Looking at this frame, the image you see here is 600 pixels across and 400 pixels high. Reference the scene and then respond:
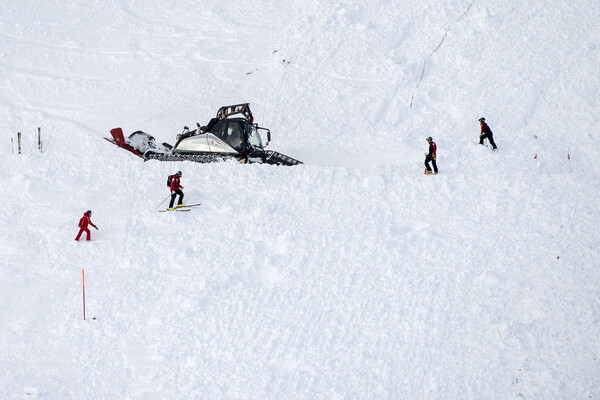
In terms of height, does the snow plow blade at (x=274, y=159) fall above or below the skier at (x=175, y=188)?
above

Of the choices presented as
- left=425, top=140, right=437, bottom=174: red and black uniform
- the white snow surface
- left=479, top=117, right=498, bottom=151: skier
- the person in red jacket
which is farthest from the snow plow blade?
Answer: left=479, top=117, right=498, bottom=151: skier

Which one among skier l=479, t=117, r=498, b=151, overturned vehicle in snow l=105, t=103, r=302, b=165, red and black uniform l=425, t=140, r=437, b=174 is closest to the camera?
red and black uniform l=425, t=140, r=437, b=174

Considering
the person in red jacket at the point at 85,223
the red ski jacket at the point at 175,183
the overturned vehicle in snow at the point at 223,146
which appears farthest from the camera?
the overturned vehicle in snow at the point at 223,146

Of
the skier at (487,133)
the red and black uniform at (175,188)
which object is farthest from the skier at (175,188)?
the skier at (487,133)

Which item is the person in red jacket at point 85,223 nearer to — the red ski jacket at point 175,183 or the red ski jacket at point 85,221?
the red ski jacket at point 85,221

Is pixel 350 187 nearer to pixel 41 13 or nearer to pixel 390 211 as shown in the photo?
pixel 390 211

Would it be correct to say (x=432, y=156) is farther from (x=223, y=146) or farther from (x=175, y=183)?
(x=175, y=183)

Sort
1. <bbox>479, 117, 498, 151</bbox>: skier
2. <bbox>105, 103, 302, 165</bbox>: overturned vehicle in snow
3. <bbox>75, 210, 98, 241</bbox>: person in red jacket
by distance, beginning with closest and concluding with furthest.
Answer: <bbox>75, 210, 98, 241</bbox>: person in red jacket, <bbox>105, 103, 302, 165</bbox>: overturned vehicle in snow, <bbox>479, 117, 498, 151</bbox>: skier

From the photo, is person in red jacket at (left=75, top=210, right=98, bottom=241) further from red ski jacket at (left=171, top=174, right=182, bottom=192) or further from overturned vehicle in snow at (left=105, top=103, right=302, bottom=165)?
overturned vehicle in snow at (left=105, top=103, right=302, bottom=165)

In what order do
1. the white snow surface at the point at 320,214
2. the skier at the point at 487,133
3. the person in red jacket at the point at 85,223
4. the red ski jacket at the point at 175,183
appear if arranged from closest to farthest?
1. the white snow surface at the point at 320,214
2. the person in red jacket at the point at 85,223
3. the red ski jacket at the point at 175,183
4. the skier at the point at 487,133
